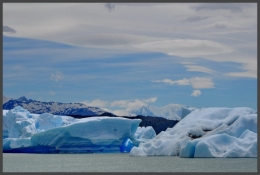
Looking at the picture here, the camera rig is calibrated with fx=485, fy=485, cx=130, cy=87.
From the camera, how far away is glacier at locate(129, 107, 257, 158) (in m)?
22.7

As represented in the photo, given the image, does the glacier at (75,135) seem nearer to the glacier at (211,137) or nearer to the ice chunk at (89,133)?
the ice chunk at (89,133)

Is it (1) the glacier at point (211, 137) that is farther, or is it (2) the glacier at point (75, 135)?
(2) the glacier at point (75, 135)

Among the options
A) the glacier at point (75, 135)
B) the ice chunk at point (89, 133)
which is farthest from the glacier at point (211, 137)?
the glacier at point (75, 135)

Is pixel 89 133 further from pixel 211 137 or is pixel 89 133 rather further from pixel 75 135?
pixel 211 137

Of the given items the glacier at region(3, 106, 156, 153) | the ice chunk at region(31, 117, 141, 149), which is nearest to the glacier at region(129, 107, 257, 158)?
the ice chunk at region(31, 117, 141, 149)

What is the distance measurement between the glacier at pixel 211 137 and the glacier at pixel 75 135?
6.15m

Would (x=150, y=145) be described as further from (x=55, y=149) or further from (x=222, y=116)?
(x=55, y=149)

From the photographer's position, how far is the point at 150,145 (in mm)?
26625

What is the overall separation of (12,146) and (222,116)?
677 inches

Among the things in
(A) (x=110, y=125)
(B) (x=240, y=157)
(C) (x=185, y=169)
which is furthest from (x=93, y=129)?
(C) (x=185, y=169)

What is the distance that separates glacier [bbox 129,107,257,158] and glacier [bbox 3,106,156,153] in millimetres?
6146

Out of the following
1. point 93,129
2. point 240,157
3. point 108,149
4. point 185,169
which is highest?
point 185,169

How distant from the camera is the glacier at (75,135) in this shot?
106ft

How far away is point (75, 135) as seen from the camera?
1270 inches
